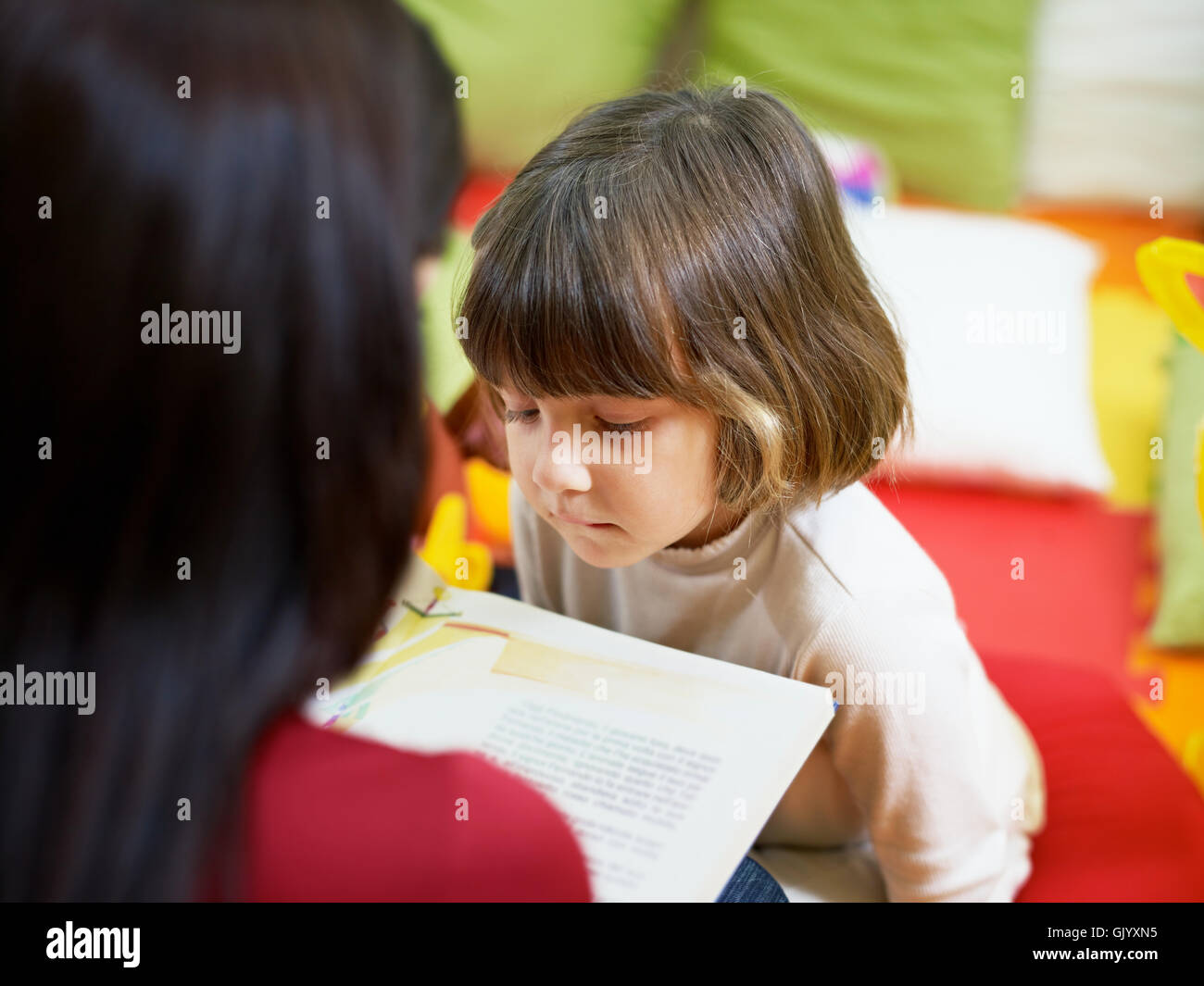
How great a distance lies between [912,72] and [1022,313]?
43cm

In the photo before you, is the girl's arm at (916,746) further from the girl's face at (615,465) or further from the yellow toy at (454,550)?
the yellow toy at (454,550)

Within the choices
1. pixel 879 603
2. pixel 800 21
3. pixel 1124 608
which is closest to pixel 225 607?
pixel 879 603

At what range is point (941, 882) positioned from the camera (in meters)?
0.65

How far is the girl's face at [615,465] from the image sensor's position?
57 centimetres

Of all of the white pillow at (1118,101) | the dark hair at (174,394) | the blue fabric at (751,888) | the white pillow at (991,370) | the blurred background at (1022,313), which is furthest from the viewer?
the white pillow at (1118,101)

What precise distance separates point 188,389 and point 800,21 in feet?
3.94

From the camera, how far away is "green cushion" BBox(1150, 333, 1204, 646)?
90 centimetres

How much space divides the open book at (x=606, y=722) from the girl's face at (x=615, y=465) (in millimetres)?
72

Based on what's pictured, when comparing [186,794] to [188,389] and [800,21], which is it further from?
[800,21]

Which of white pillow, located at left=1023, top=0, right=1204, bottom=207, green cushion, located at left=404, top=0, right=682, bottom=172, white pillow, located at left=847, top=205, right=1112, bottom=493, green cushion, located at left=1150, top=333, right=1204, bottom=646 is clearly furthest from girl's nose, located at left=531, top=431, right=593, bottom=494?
white pillow, located at left=1023, top=0, right=1204, bottom=207

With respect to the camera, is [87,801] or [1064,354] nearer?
[87,801]

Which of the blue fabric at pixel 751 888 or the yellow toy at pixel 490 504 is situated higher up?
the yellow toy at pixel 490 504

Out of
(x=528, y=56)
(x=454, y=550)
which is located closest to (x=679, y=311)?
(x=454, y=550)

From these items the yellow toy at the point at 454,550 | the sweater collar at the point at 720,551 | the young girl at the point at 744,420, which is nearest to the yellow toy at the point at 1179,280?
the young girl at the point at 744,420
